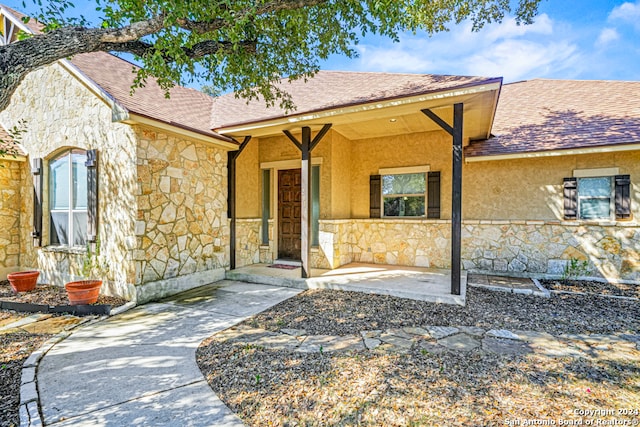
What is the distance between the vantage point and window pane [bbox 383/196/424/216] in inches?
296

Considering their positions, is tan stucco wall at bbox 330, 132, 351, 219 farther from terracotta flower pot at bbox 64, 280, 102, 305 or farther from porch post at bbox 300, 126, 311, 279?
terracotta flower pot at bbox 64, 280, 102, 305

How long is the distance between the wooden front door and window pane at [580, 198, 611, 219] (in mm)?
6428

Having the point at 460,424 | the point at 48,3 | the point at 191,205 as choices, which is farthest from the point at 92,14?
the point at 460,424

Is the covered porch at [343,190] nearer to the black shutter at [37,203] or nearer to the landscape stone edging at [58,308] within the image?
the landscape stone edging at [58,308]

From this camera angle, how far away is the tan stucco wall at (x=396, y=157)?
7152 mm

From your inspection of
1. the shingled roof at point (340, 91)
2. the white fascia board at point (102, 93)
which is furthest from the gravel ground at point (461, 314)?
the white fascia board at point (102, 93)

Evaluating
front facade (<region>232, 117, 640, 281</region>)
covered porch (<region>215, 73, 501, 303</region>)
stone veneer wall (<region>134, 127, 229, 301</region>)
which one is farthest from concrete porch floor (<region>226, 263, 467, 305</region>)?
stone veneer wall (<region>134, 127, 229, 301</region>)

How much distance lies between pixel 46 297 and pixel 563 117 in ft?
39.2

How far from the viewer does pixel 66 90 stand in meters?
5.80

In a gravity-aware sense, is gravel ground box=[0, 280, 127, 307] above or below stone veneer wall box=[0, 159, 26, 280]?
below

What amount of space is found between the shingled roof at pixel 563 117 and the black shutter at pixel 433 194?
2.93ft

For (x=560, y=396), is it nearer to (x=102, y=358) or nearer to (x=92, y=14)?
(x=102, y=358)

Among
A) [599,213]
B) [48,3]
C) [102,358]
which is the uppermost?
[48,3]

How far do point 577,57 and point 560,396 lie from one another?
1281cm
